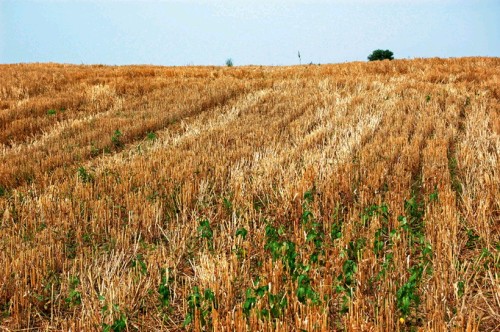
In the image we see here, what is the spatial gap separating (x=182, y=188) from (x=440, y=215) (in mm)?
3273

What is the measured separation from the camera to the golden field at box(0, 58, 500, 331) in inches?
131

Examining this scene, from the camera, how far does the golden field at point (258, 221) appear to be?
3.32 m

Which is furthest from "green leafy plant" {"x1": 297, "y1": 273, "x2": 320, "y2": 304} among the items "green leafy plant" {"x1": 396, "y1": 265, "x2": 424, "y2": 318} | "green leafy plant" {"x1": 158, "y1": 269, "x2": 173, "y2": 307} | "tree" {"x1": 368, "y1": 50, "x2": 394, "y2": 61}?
"tree" {"x1": 368, "y1": 50, "x2": 394, "y2": 61}

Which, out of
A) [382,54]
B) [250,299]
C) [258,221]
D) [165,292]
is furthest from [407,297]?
[382,54]

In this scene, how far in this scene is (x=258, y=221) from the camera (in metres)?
5.20

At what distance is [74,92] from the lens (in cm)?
1603

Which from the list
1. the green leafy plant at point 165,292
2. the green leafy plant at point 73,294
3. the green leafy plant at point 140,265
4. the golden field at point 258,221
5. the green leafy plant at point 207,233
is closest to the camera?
the golden field at point 258,221

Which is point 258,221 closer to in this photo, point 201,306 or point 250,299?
point 201,306

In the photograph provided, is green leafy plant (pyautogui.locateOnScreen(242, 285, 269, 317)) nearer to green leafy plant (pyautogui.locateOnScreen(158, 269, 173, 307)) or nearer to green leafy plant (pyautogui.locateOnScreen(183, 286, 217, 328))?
green leafy plant (pyautogui.locateOnScreen(183, 286, 217, 328))

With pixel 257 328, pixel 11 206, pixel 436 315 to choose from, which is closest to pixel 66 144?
pixel 11 206

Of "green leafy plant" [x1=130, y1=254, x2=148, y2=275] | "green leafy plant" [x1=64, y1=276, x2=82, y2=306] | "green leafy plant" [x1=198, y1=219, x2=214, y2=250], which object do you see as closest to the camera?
"green leafy plant" [x1=64, y1=276, x2=82, y2=306]

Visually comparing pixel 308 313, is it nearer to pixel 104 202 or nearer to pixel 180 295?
pixel 180 295

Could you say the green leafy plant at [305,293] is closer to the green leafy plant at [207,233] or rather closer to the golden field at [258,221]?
the golden field at [258,221]

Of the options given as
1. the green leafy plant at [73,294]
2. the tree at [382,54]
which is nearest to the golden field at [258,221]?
the green leafy plant at [73,294]
